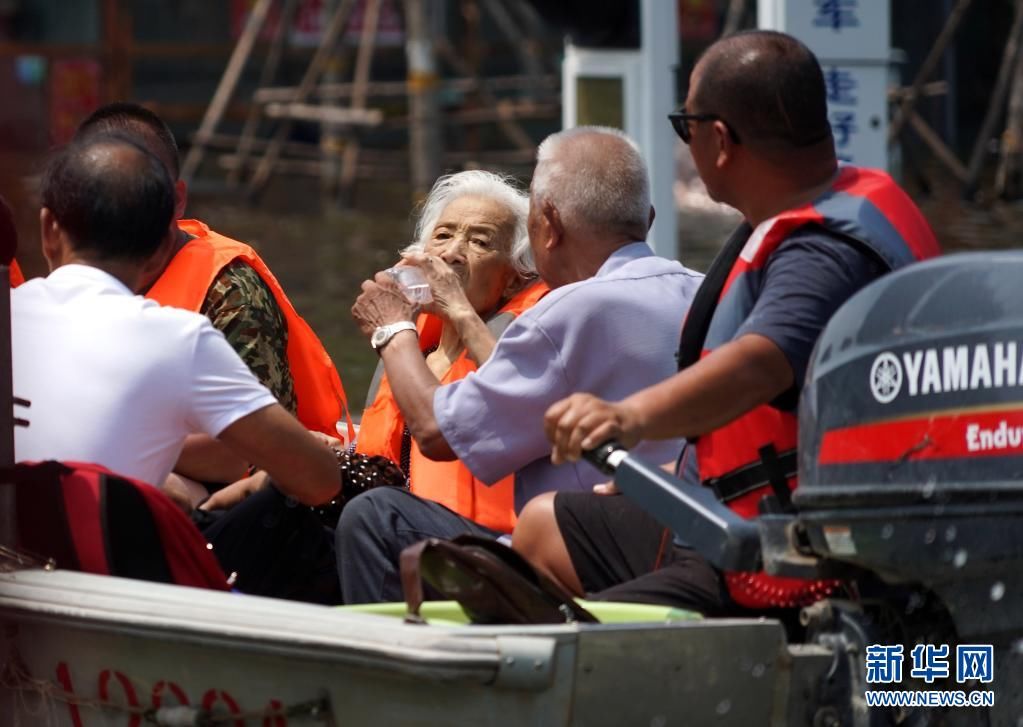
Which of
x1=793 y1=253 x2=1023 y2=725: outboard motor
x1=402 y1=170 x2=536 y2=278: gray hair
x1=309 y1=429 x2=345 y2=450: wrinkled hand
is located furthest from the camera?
x1=402 y1=170 x2=536 y2=278: gray hair

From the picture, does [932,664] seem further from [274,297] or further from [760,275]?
[274,297]

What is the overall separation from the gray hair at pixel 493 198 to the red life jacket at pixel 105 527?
1.22m

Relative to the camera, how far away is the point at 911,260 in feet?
10.2

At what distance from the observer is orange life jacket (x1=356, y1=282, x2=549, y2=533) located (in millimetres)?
3947

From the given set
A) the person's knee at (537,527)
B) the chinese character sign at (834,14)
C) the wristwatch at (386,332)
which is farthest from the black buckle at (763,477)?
the chinese character sign at (834,14)

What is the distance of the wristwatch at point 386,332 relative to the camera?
3.77 meters

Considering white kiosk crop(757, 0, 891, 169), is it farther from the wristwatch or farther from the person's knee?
the person's knee

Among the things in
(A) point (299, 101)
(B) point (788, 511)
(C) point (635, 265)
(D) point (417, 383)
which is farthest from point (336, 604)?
(A) point (299, 101)

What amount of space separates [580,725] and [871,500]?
1.79 feet

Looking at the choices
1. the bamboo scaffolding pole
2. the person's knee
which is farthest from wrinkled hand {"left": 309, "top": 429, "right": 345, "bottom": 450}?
the bamboo scaffolding pole

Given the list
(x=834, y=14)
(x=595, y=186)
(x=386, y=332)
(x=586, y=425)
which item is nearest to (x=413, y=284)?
(x=386, y=332)

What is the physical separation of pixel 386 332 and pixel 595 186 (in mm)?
500

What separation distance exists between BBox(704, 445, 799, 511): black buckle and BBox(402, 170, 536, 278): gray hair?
120 cm

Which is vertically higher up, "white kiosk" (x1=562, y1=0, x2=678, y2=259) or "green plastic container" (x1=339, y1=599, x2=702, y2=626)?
"white kiosk" (x1=562, y1=0, x2=678, y2=259)
